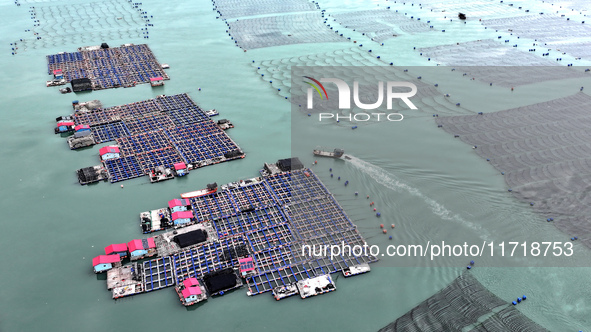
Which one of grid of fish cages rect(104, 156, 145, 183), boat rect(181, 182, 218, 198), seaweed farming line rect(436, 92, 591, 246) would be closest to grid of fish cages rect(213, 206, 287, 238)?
boat rect(181, 182, 218, 198)

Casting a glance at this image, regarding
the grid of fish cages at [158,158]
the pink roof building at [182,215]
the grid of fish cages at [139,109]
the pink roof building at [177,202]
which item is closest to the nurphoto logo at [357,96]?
the grid of fish cages at [158,158]

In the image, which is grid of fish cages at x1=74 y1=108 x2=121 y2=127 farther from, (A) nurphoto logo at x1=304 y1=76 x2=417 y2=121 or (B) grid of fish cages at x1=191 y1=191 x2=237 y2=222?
(A) nurphoto logo at x1=304 y1=76 x2=417 y2=121

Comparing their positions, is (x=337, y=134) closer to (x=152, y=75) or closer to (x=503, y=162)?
(x=503, y=162)

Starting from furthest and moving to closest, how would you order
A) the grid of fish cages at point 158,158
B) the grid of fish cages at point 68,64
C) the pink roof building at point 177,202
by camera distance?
the grid of fish cages at point 68,64, the grid of fish cages at point 158,158, the pink roof building at point 177,202

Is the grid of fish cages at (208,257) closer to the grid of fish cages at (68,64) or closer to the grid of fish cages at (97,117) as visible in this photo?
the grid of fish cages at (97,117)

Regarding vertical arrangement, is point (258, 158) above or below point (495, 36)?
below

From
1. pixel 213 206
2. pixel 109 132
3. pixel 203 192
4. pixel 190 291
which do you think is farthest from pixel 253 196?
pixel 109 132

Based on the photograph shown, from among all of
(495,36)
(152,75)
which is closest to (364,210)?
(152,75)
